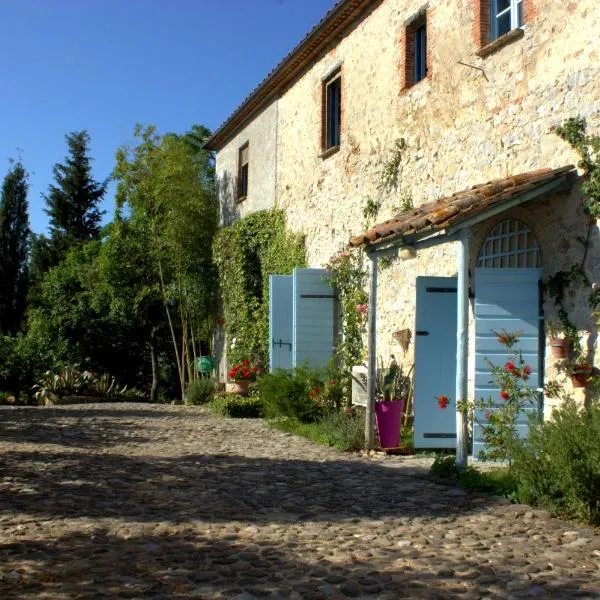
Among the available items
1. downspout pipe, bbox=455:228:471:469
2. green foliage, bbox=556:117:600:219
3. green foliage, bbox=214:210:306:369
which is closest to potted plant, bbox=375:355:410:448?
downspout pipe, bbox=455:228:471:469

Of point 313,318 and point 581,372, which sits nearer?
point 581,372

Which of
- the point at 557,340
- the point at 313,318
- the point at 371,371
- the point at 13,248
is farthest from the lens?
the point at 13,248

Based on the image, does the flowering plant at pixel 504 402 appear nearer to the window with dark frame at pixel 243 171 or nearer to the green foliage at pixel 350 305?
the green foliage at pixel 350 305

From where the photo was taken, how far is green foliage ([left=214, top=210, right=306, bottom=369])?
44.4 feet

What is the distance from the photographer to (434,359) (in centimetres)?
794

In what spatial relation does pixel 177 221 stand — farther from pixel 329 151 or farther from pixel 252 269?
pixel 329 151

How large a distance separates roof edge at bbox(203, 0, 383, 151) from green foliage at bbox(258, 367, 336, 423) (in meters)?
5.25

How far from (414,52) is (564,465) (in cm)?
660

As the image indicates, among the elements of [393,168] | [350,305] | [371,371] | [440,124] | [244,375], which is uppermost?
[440,124]

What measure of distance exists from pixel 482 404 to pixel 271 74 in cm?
886

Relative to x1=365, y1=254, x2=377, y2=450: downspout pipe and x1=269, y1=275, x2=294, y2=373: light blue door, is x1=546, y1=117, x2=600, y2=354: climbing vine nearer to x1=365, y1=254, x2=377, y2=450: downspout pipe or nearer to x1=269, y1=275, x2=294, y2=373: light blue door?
x1=365, y1=254, x2=377, y2=450: downspout pipe

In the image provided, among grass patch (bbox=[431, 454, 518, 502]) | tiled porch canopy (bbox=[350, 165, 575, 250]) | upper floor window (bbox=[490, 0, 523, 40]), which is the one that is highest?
upper floor window (bbox=[490, 0, 523, 40])

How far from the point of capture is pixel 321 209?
475 inches

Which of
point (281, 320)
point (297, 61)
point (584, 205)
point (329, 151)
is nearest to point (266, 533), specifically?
point (584, 205)
